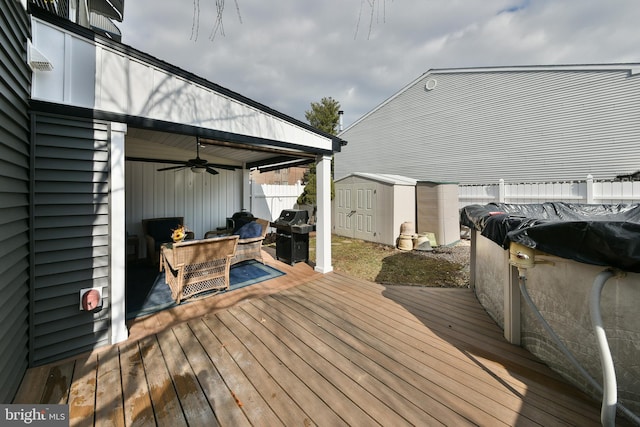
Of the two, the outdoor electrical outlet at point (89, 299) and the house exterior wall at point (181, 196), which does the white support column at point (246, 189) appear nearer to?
the house exterior wall at point (181, 196)

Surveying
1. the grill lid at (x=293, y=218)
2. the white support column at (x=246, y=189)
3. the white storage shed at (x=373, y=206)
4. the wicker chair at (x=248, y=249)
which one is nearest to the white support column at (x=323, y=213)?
the grill lid at (x=293, y=218)

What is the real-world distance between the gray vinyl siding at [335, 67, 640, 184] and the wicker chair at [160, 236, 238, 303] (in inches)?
365

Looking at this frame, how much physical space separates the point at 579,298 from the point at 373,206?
20.1ft

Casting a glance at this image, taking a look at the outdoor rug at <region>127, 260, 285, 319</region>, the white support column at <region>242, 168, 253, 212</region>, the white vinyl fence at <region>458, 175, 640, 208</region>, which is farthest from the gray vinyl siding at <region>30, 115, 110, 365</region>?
the white vinyl fence at <region>458, 175, 640, 208</region>

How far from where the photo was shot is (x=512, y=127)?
28.6 feet

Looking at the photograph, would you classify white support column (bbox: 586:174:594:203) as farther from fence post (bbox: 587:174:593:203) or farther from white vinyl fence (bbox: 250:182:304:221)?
white vinyl fence (bbox: 250:182:304:221)

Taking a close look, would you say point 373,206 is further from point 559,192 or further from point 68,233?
point 68,233

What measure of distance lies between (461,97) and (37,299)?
39.9 ft

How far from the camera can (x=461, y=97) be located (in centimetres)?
962

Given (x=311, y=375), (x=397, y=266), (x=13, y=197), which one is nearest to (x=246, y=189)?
(x=397, y=266)

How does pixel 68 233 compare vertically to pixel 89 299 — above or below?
above

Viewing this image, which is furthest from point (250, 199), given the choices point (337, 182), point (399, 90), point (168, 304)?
point (399, 90)

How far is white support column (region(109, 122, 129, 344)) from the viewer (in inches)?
93.1

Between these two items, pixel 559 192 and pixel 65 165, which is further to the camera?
pixel 559 192
